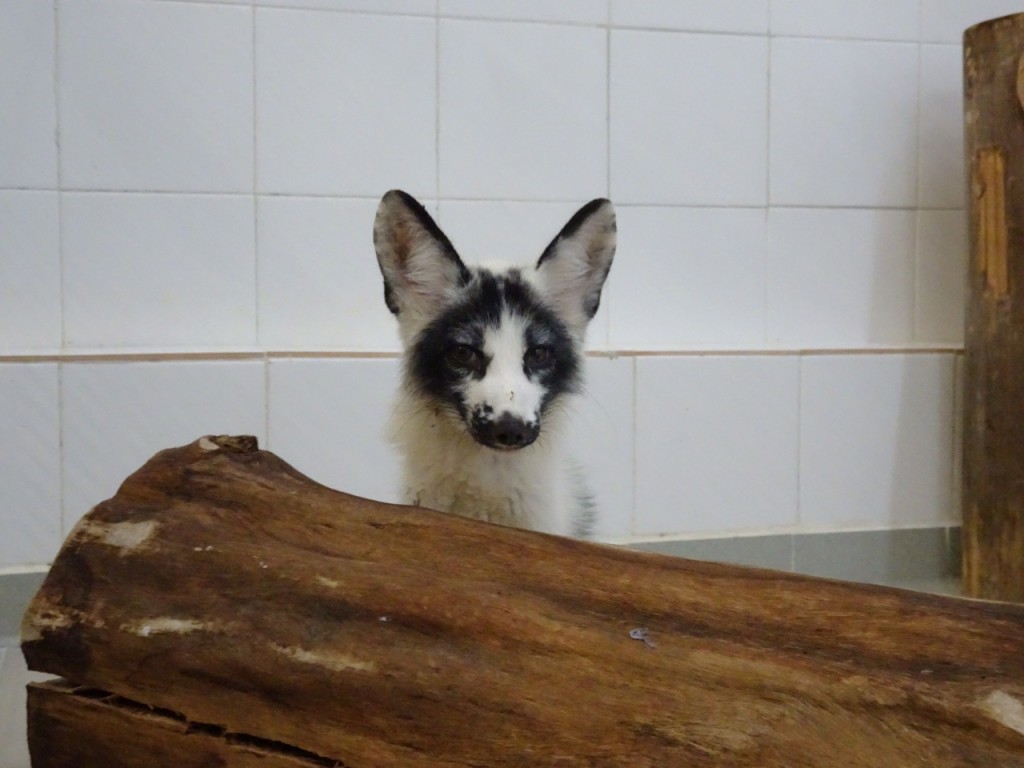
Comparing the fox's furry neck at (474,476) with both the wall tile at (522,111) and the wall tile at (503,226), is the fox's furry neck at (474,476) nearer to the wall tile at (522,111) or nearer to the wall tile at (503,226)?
the wall tile at (503,226)

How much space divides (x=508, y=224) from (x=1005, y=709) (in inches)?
72.4

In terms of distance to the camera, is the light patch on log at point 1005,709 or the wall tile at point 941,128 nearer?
the light patch on log at point 1005,709

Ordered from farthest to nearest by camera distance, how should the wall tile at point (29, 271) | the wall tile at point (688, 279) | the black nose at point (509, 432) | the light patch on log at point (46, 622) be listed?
the wall tile at point (688, 279) → the wall tile at point (29, 271) → the black nose at point (509, 432) → the light patch on log at point (46, 622)

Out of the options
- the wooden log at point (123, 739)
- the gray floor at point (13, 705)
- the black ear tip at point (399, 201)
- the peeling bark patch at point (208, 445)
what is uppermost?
the black ear tip at point (399, 201)

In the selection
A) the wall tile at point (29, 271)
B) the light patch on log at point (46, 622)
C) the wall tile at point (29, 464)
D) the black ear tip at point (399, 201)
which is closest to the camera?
the light patch on log at point (46, 622)

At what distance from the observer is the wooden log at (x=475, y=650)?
89cm

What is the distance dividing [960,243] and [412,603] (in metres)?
2.41

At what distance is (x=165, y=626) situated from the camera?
1050 mm

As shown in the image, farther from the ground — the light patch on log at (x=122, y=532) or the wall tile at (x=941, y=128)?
the wall tile at (x=941, y=128)

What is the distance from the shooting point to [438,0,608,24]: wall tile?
93.6 inches

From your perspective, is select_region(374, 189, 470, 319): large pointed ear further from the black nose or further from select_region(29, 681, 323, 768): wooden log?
select_region(29, 681, 323, 768): wooden log

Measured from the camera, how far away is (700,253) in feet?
8.44

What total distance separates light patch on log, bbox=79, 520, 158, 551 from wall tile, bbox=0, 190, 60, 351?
1.27 metres

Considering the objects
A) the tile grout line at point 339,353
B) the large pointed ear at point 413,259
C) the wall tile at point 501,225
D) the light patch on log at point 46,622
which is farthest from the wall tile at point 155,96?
the light patch on log at point 46,622
